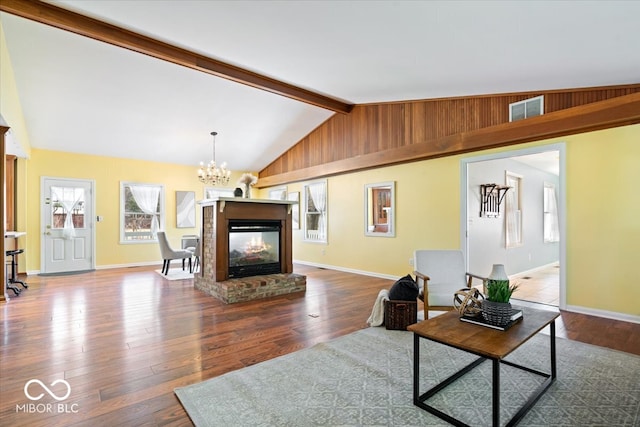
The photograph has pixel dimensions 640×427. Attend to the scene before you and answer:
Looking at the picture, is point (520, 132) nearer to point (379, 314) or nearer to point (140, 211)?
point (379, 314)

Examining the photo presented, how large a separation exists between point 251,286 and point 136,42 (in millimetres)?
3517

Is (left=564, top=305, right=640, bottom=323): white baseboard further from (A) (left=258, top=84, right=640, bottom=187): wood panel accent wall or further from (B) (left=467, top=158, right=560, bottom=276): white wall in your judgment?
(A) (left=258, top=84, right=640, bottom=187): wood panel accent wall

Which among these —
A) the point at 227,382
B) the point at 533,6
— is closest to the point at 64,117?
the point at 227,382

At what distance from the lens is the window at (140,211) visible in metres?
7.73

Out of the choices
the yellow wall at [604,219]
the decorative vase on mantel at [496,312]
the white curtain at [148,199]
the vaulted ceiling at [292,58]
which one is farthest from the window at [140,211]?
the yellow wall at [604,219]

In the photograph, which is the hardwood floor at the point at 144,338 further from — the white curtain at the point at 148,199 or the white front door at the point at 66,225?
the white curtain at the point at 148,199

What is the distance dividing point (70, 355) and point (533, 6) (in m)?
4.56

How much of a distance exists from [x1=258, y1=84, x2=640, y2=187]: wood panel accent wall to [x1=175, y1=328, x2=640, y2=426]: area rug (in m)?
2.77

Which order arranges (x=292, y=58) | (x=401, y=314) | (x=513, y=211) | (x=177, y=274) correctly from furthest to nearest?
(x=177, y=274) → (x=513, y=211) → (x=292, y=58) → (x=401, y=314)

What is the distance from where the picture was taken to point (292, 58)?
13.3 ft

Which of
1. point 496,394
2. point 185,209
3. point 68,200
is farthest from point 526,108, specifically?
point 68,200

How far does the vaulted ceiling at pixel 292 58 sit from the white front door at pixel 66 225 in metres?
0.90

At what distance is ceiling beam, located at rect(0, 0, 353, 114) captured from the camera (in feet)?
11.0

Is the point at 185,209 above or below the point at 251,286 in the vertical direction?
above
